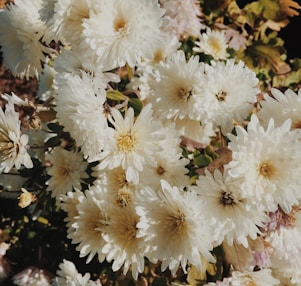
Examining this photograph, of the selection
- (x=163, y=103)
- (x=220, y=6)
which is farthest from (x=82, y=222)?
(x=220, y=6)

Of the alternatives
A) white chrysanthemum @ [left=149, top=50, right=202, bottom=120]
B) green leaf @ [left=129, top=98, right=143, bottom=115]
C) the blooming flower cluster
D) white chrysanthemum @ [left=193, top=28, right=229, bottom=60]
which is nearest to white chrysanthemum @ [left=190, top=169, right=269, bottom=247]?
the blooming flower cluster

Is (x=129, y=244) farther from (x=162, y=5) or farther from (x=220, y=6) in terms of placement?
(x=220, y=6)

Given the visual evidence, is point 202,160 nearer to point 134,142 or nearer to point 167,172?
point 167,172

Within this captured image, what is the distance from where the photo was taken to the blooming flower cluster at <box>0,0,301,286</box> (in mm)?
1077

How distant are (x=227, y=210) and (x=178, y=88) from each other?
35 centimetres

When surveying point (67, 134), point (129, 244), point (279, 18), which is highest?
point (67, 134)

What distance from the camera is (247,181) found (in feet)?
3.44

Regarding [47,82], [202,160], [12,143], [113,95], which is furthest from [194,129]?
[47,82]

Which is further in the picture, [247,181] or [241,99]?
[241,99]

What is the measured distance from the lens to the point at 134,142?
3.84ft

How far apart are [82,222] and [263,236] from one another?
0.42 metres

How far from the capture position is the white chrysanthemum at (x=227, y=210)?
1.08 m

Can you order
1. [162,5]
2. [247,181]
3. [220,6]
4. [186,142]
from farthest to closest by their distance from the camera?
[220,6] < [162,5] < [186,142] < [247,181]

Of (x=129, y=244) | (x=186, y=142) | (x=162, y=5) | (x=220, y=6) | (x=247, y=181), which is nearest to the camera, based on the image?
(x=247, y=181)
